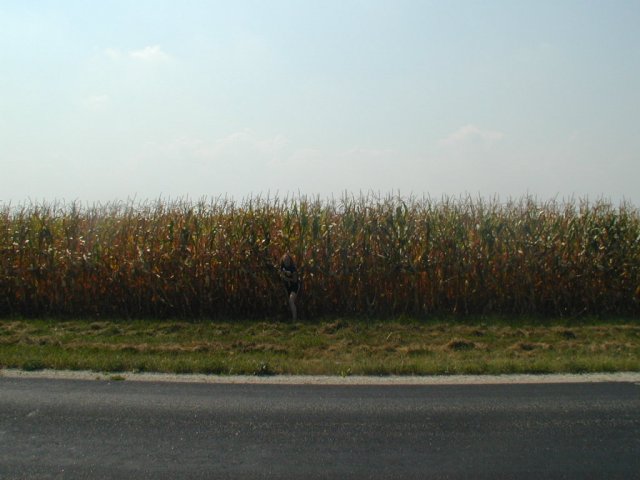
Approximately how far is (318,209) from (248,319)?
3.83 metres

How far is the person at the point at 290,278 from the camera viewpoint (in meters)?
14.8

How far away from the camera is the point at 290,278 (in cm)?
1489

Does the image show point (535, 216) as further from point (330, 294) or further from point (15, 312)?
point (15, 312)

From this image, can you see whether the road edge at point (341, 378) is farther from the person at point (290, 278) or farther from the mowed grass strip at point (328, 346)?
the person at point (290, 278)

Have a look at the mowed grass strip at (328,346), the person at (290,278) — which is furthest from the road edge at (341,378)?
the person at (290,278)

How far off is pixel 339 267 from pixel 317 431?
31.4ft

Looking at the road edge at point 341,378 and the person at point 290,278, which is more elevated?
the person at point 290,278

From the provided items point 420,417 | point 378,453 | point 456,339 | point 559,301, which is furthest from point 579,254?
point 378,453

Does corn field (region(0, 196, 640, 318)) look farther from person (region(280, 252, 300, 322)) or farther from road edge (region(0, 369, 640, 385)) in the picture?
road edge (region(0, 369, 640, 385))

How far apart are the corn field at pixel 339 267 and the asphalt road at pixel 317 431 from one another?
739 centimetres

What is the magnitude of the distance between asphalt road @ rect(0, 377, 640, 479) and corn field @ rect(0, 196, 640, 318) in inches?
291

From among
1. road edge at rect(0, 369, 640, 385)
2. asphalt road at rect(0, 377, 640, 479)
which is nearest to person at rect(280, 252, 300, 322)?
road edge at rect(0, 369, 640, 385)

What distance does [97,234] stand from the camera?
671 inches

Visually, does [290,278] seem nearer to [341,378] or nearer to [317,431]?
[341,378]
